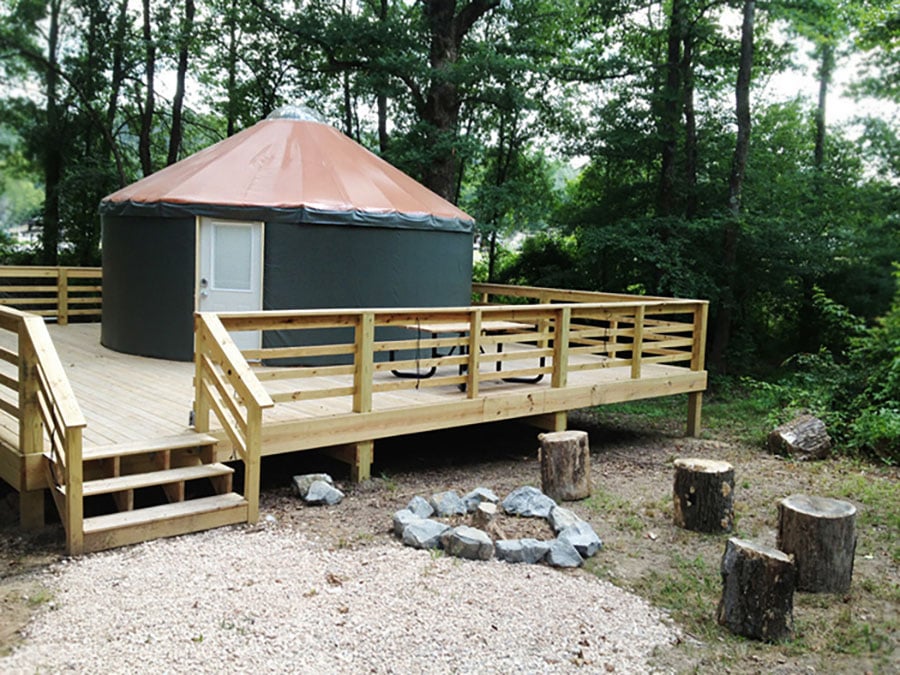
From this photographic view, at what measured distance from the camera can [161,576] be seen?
378cm

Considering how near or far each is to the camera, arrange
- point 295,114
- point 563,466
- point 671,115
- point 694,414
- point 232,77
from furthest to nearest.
Answer: point 232,77
point 671,115
point 295,114
point 694,414
point 563,466

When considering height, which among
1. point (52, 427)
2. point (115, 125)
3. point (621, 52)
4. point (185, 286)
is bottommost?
point (52, 427)

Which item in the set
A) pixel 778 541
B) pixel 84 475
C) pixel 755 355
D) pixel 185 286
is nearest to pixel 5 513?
pixel 84 475

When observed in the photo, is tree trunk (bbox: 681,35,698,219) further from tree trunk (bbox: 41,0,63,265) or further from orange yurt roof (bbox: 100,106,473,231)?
tree trunk (bbox: 41,0,63,265)

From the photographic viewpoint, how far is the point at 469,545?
4.20 metres

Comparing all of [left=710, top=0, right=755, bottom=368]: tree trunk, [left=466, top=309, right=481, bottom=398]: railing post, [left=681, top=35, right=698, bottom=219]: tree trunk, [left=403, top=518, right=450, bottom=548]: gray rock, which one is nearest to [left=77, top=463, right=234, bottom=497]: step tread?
[left=403, top=518, right=450, bottom=548]: gray rock

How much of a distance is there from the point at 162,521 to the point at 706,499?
3.09 m

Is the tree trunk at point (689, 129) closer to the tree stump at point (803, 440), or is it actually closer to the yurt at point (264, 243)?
the yurt at point (264, 243)

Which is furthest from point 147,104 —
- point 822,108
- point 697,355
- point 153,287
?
point 822,108

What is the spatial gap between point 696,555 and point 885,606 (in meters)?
0.95

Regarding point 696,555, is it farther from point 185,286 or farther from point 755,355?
point 755,355

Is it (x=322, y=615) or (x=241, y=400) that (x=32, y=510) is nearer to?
(x=241, y=400)

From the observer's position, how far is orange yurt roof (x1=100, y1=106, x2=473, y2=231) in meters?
7.74

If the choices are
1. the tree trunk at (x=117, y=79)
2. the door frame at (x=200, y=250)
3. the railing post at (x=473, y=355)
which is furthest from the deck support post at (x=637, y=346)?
the tree trunk at (x=117, y=79)
